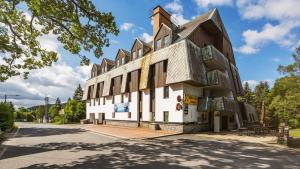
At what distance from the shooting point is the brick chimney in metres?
32.9

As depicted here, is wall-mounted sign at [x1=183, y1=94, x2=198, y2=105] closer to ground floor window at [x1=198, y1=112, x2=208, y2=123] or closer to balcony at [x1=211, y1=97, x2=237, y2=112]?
ground floor window at [x1=198, y1=112, x2=208, y2=123]

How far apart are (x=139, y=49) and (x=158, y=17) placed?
17.6ft

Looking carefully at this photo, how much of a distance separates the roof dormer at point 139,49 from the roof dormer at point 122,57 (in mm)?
2476

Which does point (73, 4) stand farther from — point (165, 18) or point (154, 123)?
point (165, 18)

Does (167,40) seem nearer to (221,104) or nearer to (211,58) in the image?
(211,58)

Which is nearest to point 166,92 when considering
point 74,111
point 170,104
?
point 170,104

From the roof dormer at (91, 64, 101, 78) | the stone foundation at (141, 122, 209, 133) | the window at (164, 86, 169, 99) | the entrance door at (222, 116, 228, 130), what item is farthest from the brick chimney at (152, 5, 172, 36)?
the roof dormer at (91, 64, 101, 78)

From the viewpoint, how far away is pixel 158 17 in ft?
108

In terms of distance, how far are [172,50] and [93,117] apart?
26.3 m

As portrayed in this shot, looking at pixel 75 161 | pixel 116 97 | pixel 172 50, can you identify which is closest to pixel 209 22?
pixel 172 50

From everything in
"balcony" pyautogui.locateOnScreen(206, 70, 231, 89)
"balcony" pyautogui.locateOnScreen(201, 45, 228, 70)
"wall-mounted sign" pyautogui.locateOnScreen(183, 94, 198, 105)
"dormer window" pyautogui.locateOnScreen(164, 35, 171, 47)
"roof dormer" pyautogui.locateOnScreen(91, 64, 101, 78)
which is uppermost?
"dormer window" pyautogui.locateOnScreen(164, 35, 171, 47)

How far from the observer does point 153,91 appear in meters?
29.6

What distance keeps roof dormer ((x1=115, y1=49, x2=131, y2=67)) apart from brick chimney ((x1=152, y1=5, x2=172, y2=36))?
269 inches

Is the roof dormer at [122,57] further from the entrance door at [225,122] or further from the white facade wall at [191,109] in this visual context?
the entrance door at [225,122]
